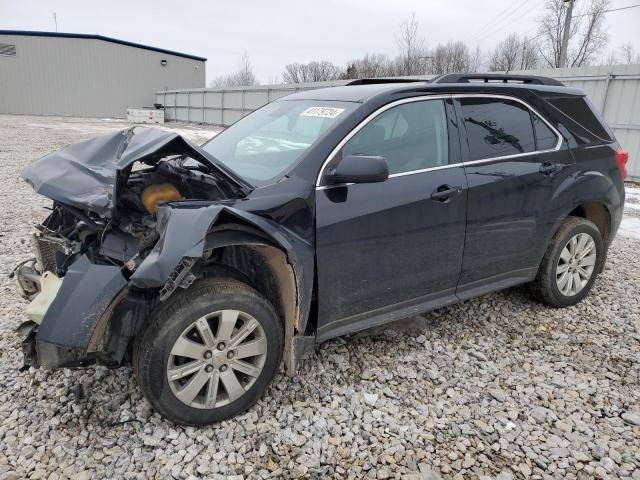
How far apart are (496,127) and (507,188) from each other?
456mm

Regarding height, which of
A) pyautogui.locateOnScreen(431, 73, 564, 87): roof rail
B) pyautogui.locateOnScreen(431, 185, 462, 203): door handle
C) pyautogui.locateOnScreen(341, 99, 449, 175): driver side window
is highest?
pyautogui.locateOnScreen(431, 73, 564, 87): roof rail

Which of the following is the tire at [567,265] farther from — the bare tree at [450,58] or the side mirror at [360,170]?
the bare tree at [450,58]

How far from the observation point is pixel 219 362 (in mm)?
2441

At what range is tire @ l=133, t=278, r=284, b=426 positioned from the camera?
229cm

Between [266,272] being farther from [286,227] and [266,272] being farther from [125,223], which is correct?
[125,223]

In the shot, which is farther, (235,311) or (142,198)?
(142,198)

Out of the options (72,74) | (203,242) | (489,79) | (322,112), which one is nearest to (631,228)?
(489,79)

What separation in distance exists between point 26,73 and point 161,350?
38.1 metres

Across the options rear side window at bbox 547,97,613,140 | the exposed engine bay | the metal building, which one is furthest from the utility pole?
the metal building

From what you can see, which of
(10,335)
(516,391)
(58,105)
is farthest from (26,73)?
(516,391)

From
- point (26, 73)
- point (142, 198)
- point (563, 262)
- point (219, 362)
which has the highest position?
point (26, 73)

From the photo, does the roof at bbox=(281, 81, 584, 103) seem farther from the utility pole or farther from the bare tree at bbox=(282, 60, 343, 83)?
the bare tree at bbox=(282, 60, 343, 83)

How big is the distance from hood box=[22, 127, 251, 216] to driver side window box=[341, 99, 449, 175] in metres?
0.81

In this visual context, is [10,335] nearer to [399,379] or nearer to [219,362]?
[219,362]
